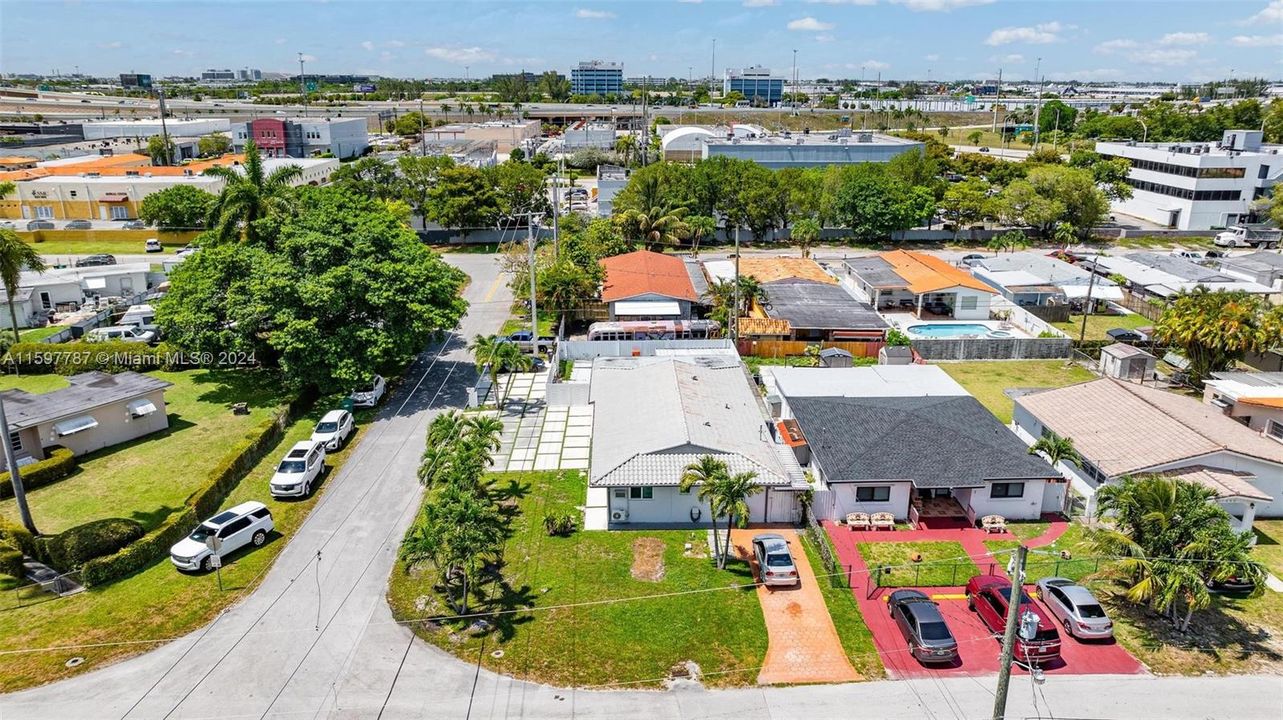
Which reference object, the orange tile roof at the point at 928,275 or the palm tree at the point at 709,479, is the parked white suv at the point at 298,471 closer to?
the palm tree at the point at 709,479

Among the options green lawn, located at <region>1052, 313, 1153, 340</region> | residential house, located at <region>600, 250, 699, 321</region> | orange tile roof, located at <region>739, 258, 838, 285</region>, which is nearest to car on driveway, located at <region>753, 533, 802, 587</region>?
residential house, located at <region>600, 250, 699, 321</region>

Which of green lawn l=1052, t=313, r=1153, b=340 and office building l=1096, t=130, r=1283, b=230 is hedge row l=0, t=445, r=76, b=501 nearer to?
green lawn l=1052, t=313, r=1153, b=340

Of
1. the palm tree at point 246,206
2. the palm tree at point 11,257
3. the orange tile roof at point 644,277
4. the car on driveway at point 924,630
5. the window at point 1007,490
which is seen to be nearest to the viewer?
the car on driveway at point 924,630

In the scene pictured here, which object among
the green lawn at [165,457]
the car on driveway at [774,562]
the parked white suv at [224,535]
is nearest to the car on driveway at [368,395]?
the green lawn at [165,457]

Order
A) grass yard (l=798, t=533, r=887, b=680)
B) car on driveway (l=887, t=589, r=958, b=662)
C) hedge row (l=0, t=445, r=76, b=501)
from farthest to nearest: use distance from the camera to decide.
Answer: hedge row (l=0, t=445, r=76, b=501)
grass yard (l=798, t=533, r=887, b=680)
car on driveway (l=887, t=589, r=958, b=662)

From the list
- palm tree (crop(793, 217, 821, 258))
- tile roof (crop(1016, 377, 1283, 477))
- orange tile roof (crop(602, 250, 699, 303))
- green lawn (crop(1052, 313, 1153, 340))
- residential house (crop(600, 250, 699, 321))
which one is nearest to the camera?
tile roof (crop(1016, 377, 1283, 477))

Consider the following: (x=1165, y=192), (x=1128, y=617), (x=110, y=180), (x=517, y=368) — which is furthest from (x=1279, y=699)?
(x=110, y=180)

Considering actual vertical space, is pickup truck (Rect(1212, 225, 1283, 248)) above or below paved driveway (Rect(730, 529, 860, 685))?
above
